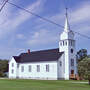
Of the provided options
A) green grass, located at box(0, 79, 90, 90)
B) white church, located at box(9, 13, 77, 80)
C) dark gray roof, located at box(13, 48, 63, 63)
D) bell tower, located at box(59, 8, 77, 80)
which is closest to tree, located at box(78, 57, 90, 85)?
green grass, located at box(0, 79, 90, 90)

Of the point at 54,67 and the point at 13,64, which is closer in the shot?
the point at 54,67

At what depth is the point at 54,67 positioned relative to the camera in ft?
147

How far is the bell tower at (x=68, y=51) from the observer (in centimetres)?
4475

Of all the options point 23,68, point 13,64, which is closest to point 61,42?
point 23,68

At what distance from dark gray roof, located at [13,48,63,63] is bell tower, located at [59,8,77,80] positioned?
65.2 inches

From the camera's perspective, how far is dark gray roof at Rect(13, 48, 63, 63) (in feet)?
151

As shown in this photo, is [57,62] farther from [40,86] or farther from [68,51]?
[40,86]

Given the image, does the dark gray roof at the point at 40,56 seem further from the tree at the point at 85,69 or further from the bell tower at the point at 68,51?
the tree at the point at 85,69

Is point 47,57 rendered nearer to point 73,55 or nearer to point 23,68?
point 73,55

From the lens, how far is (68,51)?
4506cm

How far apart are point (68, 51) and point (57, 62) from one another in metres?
3.58

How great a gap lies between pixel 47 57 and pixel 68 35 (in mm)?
7339

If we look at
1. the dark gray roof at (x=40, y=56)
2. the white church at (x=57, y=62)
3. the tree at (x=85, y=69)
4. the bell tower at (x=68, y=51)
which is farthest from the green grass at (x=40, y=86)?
the dark gray roof at (x=40, y=56)

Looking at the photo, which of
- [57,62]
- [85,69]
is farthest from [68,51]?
[85,69]
